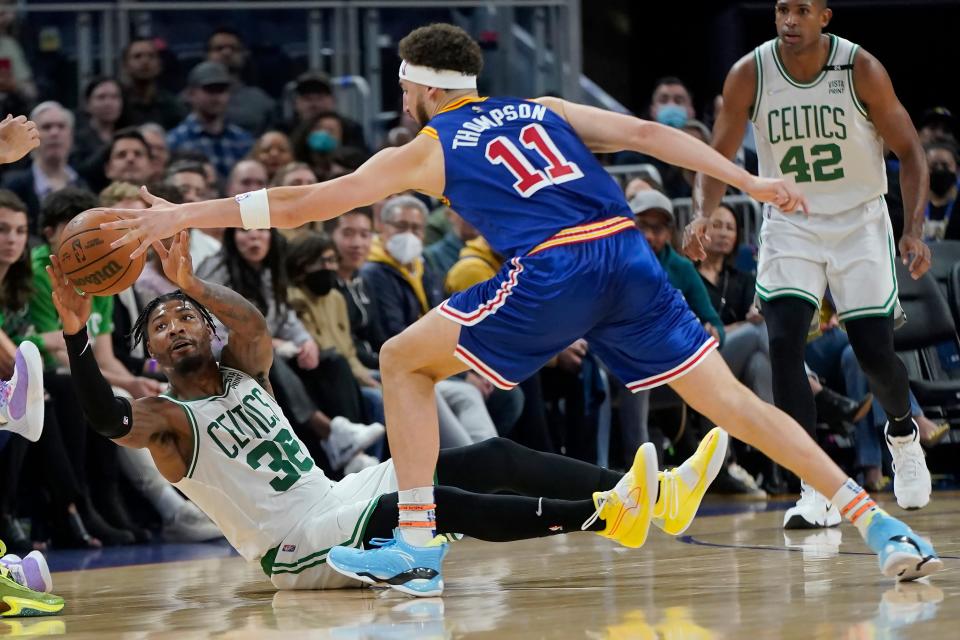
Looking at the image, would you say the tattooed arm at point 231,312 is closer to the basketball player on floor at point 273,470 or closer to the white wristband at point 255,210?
the basketball player on floor at point 273,470

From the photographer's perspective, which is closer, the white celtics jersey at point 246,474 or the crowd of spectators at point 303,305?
the white celtics jersey at point 246,474

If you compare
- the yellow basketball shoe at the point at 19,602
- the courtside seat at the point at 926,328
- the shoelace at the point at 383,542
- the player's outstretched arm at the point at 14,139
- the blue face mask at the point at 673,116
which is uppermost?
the player's outstretched arm at the point at 14,139

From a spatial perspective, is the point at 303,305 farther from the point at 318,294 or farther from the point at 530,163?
the point at 530,163

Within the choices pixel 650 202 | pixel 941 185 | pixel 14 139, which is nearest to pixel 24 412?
pixel 14 139

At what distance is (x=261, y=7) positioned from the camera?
1105 centimetres

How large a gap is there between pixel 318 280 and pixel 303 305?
0.54 feet

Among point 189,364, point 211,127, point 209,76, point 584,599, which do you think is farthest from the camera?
point 211,127

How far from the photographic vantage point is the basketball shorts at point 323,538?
14.9 feet

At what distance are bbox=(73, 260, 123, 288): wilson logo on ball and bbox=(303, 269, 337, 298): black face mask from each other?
131 inches

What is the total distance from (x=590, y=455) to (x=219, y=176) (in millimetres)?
3644

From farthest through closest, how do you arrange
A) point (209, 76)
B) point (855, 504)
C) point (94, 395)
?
point (209, 76)
point (94, 395)
point (855, 504)

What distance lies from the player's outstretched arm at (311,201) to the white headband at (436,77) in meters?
0.25

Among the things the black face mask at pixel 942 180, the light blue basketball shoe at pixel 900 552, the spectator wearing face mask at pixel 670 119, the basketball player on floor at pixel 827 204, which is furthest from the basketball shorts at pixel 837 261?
the black face mask at pixel 942 180

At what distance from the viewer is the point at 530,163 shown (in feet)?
13.7
